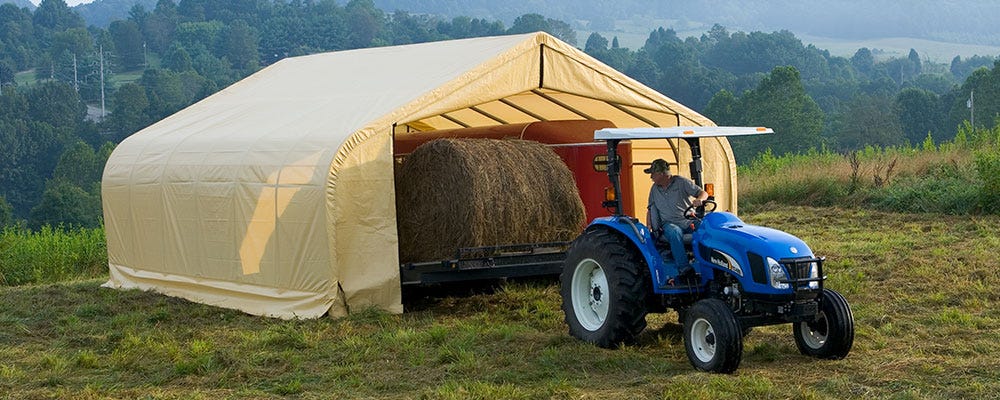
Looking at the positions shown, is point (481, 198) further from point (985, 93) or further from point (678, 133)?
point (985, 93)

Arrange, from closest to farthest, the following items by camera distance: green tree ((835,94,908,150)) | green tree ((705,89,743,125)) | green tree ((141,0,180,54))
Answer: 1. green tree ((705,89,743,125))
2. green tree ((835,94,908,150))
3. green tree ((141,0,180,54))

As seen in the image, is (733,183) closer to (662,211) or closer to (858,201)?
(662,211)

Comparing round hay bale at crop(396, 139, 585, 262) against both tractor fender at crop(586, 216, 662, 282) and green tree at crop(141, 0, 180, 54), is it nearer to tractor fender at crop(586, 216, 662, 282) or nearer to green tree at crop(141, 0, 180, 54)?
tractor fender at crop(586, 216, 662, 282)

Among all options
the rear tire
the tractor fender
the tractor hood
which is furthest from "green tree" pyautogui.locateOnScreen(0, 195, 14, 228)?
the tractor hood

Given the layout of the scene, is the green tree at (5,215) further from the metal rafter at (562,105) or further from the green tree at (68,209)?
the metal rafter at (562,105)

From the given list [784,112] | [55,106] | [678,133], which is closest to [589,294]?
[678,133]

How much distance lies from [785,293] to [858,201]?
44.2 feet

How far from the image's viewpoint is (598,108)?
14.5m

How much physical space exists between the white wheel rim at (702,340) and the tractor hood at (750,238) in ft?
1.94

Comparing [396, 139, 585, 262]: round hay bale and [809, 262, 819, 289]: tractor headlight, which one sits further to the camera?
[396, 139, 585, 262]: round hay bale

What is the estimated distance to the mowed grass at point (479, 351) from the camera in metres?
8.12

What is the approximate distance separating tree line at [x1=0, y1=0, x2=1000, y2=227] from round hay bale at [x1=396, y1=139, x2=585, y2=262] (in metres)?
43.1

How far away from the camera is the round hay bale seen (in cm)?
1155

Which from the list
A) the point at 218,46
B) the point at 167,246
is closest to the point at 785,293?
the point at 167,246
